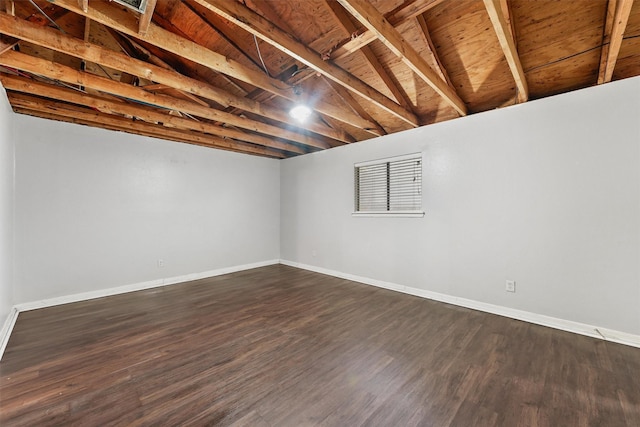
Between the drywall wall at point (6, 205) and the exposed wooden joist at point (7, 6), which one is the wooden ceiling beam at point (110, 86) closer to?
the exposed wooden joist at point (7, 6)

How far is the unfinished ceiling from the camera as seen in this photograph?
73.9 inches

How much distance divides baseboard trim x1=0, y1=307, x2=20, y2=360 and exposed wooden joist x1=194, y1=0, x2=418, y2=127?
3.37 metres

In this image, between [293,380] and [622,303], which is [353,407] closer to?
[293,380]

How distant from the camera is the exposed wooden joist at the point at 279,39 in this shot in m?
1.67

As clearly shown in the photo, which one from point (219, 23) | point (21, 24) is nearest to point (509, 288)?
point (219, 23)

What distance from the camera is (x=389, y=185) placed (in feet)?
13.9

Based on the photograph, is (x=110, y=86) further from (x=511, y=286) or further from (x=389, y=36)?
(x=511, y=286)

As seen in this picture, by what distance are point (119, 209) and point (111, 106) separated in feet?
5.41

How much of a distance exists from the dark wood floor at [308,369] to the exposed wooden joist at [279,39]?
251 centimetres

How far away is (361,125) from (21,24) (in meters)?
3.33

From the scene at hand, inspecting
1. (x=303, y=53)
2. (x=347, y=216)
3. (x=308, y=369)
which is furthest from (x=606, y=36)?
(x=308, y=369)

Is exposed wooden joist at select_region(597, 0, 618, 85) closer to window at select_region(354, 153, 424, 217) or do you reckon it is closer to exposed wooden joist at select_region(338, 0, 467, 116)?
exposed wooden joist at select_region(338, 0, 467, 116)

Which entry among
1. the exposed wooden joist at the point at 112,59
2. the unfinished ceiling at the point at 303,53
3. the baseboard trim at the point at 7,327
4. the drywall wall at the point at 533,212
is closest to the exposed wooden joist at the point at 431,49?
the unfinished ceiling at the point at 303,53

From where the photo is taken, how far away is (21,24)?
180 cm
